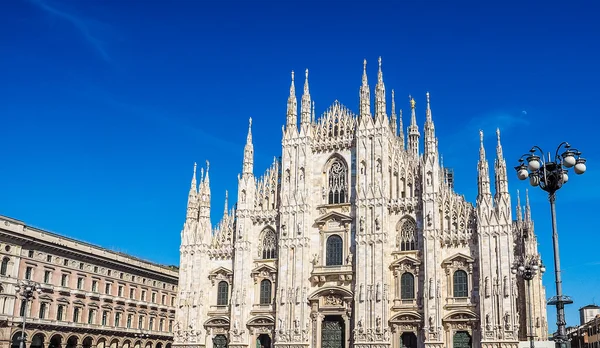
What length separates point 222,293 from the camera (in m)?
55.2

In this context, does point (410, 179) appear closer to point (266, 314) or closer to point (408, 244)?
point (408, 244)

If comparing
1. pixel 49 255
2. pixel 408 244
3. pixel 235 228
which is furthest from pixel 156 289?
pixel 408 244

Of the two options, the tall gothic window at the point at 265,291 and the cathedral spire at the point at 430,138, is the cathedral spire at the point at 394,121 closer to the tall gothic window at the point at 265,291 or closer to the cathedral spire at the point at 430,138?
the cathedral spire at the point at 430,138

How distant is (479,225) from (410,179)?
6.78 meters

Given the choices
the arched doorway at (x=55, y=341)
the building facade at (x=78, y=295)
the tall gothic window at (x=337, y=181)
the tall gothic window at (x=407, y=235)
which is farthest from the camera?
the arched doorway at (x=55, y=341)

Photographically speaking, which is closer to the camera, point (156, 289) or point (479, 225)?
point (479, 225)

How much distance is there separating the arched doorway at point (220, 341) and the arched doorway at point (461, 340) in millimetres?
18406

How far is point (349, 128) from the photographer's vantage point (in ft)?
179

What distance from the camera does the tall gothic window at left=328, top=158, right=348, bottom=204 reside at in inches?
2109

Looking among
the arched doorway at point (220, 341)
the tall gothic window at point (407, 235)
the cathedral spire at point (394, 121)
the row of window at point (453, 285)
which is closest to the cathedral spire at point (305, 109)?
the cathedral spire at point (394, 121)

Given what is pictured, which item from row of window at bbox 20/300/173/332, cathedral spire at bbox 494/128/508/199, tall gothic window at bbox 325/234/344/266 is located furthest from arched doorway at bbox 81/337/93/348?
cathedral spire at bbox 494/128/508/199

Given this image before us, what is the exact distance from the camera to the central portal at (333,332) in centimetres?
5041

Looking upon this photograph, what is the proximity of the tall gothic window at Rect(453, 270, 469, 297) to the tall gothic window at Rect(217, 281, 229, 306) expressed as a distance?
18.7 metres

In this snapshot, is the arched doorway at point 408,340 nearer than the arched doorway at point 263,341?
Yes
